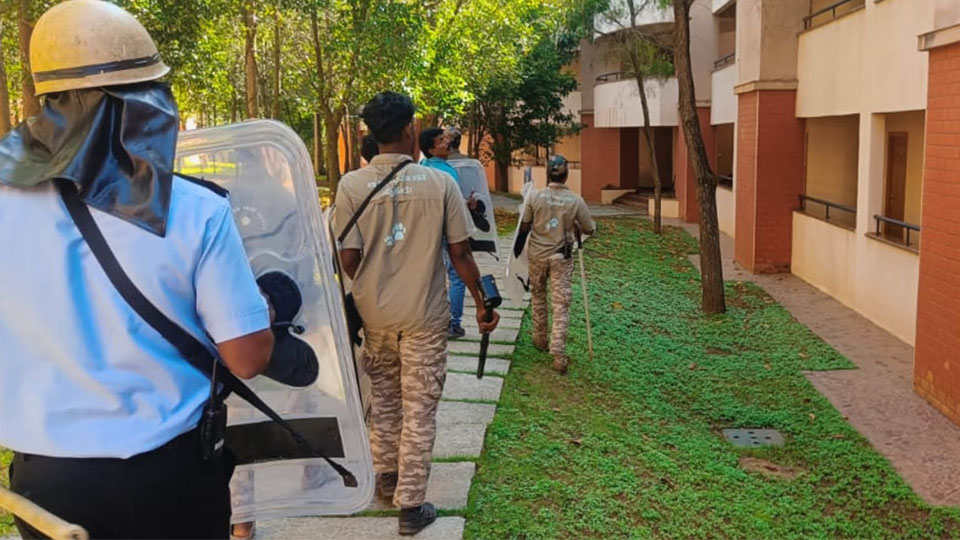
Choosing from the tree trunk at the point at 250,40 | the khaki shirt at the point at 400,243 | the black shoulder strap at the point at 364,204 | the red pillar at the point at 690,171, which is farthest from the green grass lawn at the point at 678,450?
the red pillar at the point at 690,171

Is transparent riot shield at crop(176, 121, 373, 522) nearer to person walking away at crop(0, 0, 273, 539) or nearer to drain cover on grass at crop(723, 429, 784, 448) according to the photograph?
person walking away at crop(0, 0, 273, 539)

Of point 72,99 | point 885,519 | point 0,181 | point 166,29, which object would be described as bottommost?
point 885,519

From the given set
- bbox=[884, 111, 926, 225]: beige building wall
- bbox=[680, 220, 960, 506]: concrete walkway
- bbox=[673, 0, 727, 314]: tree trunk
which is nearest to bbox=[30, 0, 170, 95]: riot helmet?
bbox=[680, 220, 960, 506]: concrete walkway

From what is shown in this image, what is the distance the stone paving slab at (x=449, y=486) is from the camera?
448cm

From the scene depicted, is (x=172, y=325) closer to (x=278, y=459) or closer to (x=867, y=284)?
(x=278, y=459)

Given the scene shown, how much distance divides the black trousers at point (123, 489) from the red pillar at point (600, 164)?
26.5 metres

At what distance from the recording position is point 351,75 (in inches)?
519

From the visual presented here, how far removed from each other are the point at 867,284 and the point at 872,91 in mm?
2208

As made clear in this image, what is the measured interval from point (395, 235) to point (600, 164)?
24.9 meters

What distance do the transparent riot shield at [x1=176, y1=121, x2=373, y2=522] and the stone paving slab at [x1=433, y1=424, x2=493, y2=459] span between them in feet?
6.92

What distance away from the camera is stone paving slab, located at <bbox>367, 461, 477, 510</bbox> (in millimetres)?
4477

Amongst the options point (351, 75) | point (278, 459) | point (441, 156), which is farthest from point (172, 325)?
point (351, 75)

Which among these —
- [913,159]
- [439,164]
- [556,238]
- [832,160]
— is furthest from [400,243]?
[832,160]

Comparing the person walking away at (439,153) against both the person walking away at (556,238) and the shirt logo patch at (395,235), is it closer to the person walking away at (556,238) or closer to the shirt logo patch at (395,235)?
the person walking away at (556,238)
